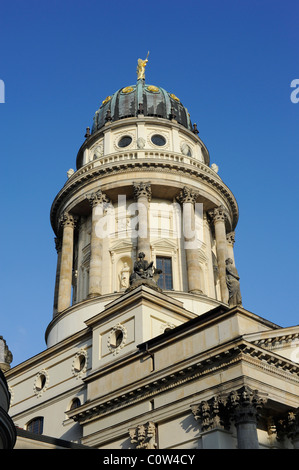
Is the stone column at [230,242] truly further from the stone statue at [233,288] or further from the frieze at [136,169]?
the stone statue at [233,288]

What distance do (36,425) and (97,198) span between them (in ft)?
48.7

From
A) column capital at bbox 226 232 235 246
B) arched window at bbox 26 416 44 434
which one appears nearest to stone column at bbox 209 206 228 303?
column capital at bbox 226 232 235 246

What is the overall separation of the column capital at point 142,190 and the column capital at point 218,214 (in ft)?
17.1

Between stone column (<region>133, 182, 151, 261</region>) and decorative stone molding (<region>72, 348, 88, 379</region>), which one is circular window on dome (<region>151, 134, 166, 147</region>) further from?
decorative stone molding (<region>72, 348, 88, 379</region>)

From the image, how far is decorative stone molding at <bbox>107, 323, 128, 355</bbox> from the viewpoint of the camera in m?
30.5

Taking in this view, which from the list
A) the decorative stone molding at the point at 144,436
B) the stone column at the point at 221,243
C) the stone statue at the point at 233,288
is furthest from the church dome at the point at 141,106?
the decorative stone molding at the point at 144,436

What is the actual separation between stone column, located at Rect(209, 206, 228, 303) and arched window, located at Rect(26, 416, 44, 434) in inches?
527

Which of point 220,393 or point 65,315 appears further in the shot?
point 65,315

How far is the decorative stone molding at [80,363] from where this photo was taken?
1282 inches
